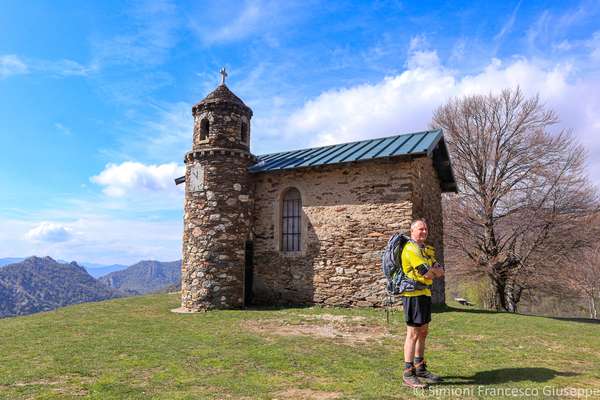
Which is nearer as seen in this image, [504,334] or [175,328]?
[504,334]

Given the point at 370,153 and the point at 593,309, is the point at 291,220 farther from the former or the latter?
the point at 593,309

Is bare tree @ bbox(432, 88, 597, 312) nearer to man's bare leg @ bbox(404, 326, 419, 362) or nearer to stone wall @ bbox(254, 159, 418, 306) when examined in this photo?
stone wall @ bbox(254, 159, 418, 306)

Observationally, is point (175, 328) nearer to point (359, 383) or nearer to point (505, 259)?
point (359, 383)

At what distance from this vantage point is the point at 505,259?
15273 millimetres

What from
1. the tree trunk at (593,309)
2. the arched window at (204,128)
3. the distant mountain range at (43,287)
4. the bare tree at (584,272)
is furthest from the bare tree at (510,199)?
the distant mountain range at (43,287)

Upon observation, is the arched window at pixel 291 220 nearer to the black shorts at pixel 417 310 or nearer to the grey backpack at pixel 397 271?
the grey backpack at pixel 397 271

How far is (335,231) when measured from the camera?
1152 centimetres

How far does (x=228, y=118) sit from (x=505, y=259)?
481 inches

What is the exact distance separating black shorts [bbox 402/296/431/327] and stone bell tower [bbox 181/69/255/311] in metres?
8.00

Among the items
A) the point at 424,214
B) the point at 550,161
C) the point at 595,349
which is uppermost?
the point at 550,161

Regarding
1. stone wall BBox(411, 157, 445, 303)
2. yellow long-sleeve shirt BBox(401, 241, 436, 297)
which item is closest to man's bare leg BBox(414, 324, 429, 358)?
yellow long-sleeve shirt BBox(401, 241, 436, 297)

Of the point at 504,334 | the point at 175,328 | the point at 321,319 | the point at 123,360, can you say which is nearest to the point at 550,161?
the point at 504,334

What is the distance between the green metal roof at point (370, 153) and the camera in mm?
10922

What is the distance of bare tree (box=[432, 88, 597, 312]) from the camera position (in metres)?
14.6
